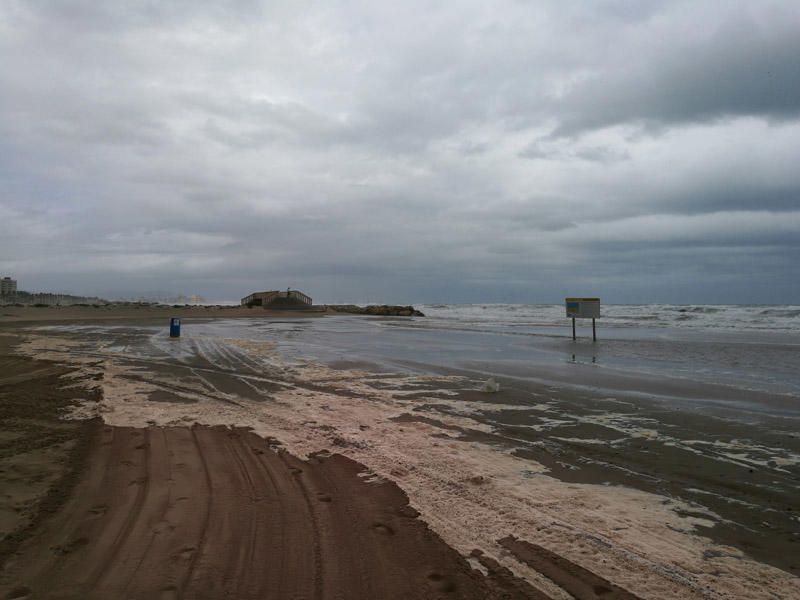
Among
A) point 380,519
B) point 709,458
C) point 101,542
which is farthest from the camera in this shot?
point 709,458

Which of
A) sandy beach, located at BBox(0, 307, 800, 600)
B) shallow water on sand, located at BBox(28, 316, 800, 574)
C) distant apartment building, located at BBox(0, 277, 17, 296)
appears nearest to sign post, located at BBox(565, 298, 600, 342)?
shallow water on sand, located at BBox(28, 316, 800, 574)

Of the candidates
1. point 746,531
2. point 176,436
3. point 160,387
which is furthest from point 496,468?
point 160,387

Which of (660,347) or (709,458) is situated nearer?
(709,458)

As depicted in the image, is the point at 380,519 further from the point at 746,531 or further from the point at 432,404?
the point at 432,404

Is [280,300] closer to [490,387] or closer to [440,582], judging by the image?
[490,387]

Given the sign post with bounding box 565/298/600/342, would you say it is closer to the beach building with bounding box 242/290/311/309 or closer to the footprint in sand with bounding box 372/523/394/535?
the footprint in sand with bounding box 372/523/394/535

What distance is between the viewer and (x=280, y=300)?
6162 centimetres

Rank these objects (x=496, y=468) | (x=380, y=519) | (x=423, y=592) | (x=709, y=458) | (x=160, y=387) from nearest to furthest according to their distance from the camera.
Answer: (x=423, y=592) → (x=380, y=519) → (x=496, y=468) → (x=709, y=458) → (x=160, y=387)

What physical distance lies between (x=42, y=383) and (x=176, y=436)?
5292 millimetres

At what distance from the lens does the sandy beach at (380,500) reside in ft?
9.61

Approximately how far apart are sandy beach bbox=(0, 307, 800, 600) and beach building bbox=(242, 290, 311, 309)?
5359 centimetres

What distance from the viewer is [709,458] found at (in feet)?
18.1

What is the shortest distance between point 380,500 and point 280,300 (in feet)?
195

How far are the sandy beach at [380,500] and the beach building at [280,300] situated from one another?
53.6 m
